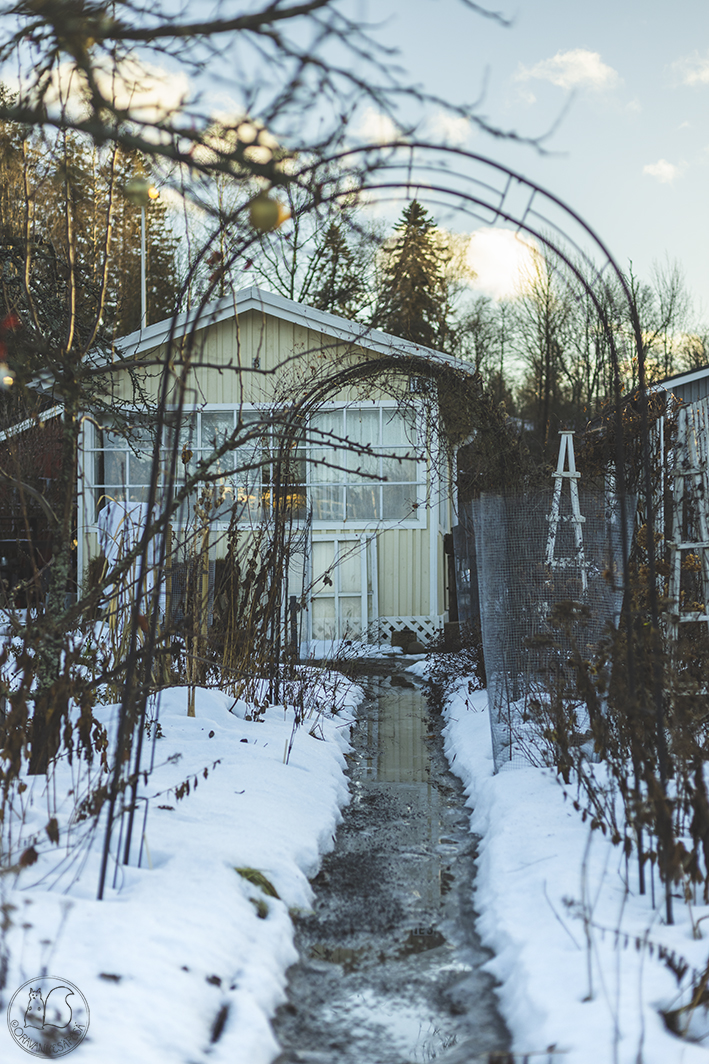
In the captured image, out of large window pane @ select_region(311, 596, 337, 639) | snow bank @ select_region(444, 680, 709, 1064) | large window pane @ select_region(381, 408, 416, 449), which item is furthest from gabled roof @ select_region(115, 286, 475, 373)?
snow bank @ select_region(444, 680, 709, 1064)

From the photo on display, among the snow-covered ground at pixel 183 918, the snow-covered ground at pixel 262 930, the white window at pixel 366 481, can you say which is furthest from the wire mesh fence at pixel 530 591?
the white window at pixel 366 481

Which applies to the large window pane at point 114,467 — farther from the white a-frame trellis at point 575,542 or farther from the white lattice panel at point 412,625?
the white a-frame trellis at point 575,542

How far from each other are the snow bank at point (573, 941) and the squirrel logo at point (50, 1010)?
126 cm

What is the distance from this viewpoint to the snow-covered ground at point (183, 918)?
2.30m

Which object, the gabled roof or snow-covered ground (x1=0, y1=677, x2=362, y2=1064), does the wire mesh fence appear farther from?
the gabled roof

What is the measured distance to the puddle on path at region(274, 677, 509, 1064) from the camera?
252 centimetres

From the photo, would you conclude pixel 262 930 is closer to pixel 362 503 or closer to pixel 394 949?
pixel 394 949

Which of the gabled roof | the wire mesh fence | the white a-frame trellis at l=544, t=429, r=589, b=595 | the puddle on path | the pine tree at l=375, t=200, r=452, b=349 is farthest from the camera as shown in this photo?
the gabled roof

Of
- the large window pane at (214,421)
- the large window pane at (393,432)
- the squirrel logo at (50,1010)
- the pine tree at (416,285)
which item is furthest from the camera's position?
the large window pane at (214,421)

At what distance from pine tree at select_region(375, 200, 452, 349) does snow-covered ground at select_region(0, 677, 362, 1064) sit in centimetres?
240

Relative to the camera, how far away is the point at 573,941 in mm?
2770

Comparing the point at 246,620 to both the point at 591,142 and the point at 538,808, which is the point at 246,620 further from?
the point at 591,142

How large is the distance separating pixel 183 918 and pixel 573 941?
1297 mm

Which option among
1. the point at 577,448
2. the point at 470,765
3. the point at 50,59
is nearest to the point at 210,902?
the point at 470,765
